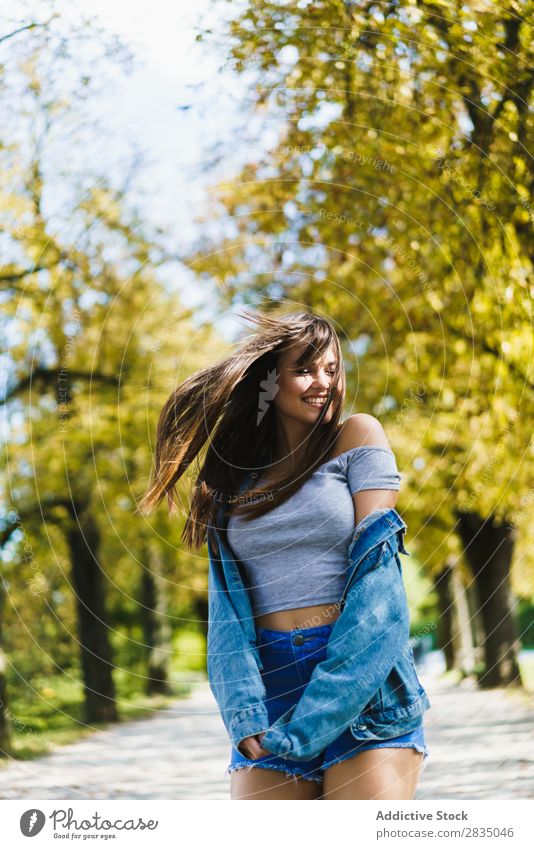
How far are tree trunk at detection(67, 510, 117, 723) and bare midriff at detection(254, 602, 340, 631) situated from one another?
10838 mm

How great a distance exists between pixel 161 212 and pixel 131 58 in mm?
3528

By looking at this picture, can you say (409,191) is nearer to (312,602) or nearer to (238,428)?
(238,428)

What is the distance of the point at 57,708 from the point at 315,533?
5122 mm

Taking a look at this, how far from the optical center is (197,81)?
4.56 metres

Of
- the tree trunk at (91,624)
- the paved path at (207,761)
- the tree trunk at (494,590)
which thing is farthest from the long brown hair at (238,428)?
the tree trunk at (91,624)

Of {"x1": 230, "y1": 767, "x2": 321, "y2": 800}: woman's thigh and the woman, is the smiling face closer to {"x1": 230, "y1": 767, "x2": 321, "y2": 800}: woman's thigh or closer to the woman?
the woman

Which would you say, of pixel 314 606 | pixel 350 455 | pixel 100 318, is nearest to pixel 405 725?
pixel 314 606

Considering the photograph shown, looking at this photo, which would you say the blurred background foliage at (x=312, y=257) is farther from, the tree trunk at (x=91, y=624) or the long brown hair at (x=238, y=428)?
the long brown hair at (x=238, y=428)

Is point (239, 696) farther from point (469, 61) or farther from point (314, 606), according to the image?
point (469, 61)

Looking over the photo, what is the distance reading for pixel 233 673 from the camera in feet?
9.14

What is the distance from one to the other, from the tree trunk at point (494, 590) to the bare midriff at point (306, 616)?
9.01 meters

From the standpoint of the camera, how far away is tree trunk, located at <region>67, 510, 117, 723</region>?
13430mm

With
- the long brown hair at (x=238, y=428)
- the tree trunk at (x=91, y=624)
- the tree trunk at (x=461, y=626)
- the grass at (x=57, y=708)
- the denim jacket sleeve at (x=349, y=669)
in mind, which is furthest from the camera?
the tree trunk at (x=461, y=626)

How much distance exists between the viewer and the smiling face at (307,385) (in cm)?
294
